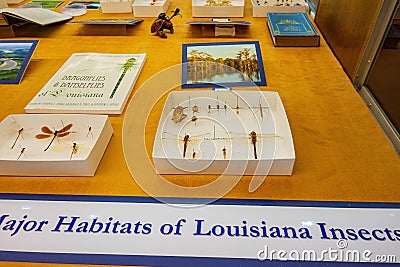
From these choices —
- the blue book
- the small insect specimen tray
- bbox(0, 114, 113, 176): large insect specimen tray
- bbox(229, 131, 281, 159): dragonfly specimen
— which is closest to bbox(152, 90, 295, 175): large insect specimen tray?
bbox(229, 131, 281, 159): dragonfly specimen

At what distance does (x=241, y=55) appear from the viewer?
117 centimetres

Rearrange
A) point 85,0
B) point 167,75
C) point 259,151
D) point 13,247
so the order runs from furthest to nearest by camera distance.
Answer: point 85,0, point 167,75, point 259,151, point 13,247

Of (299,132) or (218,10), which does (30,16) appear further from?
(299,132)

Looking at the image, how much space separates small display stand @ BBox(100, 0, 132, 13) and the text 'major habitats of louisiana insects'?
1.02m

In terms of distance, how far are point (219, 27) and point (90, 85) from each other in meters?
0.63

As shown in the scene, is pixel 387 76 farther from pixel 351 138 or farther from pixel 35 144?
pixel 35 144

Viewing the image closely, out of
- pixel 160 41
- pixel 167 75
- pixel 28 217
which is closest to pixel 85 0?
pixel 160 41

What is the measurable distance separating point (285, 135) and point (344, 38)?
0.66 m

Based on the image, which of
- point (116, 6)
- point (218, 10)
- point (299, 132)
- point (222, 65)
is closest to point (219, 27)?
point (218, 10)

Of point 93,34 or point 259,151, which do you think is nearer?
point 259,151

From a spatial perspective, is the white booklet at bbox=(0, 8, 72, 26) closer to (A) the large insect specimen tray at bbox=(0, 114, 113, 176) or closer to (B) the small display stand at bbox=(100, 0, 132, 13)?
(B) the small display stand at bbox=(100, 0, 132, 13)

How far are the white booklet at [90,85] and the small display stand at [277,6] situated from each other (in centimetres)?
66

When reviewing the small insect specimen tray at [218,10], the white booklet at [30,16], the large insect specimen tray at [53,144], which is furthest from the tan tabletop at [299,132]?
the small insect specimen tray at [218,10]

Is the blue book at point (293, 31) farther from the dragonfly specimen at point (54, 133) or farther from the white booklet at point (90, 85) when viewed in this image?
the dragonfly specimen at point (54, 133)
